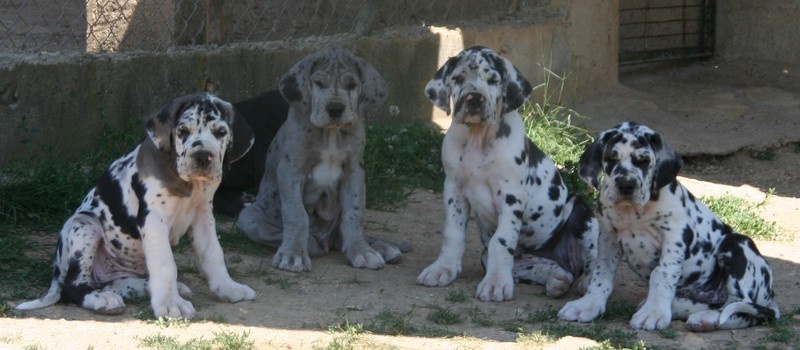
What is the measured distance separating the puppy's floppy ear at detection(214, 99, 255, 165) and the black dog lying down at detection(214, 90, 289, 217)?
8.32ft

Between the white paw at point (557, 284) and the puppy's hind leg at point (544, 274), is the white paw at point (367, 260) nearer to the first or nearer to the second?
the puppy's hind leg at point (544, 274)

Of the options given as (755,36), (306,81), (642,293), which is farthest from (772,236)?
(755,36)

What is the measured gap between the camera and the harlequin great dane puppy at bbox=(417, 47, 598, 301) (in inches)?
315

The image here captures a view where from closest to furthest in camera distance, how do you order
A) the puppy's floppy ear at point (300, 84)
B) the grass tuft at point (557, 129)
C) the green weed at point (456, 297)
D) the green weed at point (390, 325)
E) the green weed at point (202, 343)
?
the green weed at point (202, 343) → the green weed at point (390, 325) → the green weed at point (456, 297) → the puppy's floppy ear at point (300, 84) → the grass tuft at point (557, 129)

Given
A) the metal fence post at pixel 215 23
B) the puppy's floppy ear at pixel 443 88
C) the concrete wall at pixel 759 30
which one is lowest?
the puppy's floppy ear at pixel 443 88

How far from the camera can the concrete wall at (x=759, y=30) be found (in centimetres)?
1477

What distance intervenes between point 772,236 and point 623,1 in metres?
6.08

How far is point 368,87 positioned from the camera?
8789 mm

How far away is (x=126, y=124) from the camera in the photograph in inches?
407

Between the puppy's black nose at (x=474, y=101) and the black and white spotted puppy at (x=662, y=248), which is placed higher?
the puppy's black nose at (x=474, y=101)

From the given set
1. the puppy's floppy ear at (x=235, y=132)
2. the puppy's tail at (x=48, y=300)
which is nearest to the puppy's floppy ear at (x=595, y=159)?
the puppy's floppy ear at (x=235, y=132)

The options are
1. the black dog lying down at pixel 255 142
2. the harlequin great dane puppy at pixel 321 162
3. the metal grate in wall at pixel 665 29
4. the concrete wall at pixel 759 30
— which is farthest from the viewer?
the metal grate in wall at pixel 665 29

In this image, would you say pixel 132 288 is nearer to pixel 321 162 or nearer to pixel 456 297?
pixel 321 162

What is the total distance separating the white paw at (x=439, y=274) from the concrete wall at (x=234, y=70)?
11.1 ft
